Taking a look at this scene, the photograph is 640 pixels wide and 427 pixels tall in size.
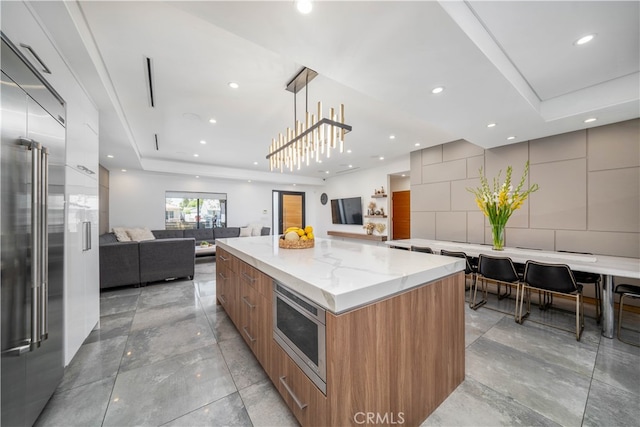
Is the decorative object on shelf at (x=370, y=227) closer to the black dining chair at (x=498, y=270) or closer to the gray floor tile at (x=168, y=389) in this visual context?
the black dining chair at (x=498, y=270)

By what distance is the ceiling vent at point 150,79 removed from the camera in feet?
7.11

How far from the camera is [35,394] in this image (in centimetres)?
130

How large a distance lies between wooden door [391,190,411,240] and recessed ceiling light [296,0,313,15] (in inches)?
238

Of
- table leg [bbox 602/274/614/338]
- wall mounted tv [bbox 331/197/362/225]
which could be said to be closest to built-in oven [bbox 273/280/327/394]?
table leg [bbox 602/274/614/338]

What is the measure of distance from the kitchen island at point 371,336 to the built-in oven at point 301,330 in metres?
0.03

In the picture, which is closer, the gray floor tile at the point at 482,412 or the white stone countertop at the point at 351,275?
the white stone countertop at the point at 351,275

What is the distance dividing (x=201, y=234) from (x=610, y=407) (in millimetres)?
7807

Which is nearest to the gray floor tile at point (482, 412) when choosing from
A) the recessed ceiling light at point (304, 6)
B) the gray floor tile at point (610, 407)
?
the gray floor tile at point (610, 407)

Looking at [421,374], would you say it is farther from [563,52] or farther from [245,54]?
[563,52]

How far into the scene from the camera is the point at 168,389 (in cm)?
166

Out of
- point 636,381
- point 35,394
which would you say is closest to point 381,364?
point 35,394

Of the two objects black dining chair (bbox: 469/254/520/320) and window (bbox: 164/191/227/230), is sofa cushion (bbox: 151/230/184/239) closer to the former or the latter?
window (bbox: 164/191/227/230)

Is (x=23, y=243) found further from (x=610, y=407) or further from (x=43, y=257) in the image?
(x=610, y=407)

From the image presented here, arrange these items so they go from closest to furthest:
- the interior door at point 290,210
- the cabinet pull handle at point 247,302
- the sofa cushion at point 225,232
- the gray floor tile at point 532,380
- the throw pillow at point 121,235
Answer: the gray floor tile at point 532,380 → the cabinet pull handle at point 247,302 → the throw pillow at point 121,235 → the sofa cushion at point 225,232 → the interior door at point 290,210
